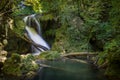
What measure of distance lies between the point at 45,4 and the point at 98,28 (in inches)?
307

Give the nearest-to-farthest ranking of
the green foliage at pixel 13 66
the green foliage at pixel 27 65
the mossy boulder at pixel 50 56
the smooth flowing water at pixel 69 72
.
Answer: the smooth flowing water at pixel 69 72 < the green foliage at pixel 13 66 < the green foliage at pixel 27 65 < the mossy boulder at pixel 50 56

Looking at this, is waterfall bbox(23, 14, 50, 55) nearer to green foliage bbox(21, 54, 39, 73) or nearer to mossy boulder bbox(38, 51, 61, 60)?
mossy boulder bbox(38, 51, 61, 60)

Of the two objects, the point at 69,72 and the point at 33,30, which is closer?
the point at 69,72

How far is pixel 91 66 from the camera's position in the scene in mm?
17094

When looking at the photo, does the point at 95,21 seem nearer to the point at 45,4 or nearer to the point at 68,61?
the point at 68,61

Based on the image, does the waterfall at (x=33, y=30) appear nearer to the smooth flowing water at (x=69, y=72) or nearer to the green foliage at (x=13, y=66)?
the smooth flowing water at (x=69, y=72)

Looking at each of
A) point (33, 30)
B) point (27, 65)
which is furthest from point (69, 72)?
point (33, 30)

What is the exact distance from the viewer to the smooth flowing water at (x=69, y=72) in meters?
13.8

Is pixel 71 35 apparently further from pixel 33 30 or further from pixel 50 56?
pixel 50 56

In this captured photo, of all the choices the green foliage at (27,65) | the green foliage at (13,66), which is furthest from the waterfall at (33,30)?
the green foliage at (13,66)

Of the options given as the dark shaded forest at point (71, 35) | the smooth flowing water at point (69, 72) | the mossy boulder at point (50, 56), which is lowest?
the smooth flowing water at point (69, 72)

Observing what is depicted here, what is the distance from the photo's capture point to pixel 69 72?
1505 cm

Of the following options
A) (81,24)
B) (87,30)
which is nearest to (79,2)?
(87,30)

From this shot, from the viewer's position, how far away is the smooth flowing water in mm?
13848
